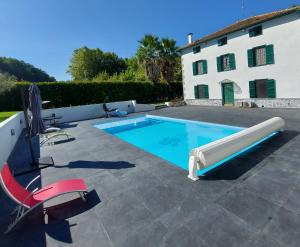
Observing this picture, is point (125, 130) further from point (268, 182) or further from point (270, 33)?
point (270, 33)

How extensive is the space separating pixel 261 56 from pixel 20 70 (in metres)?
59.6

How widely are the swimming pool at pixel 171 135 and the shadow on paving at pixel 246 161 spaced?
1.59m

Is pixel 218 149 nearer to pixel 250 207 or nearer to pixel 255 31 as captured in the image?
pixel 250 207

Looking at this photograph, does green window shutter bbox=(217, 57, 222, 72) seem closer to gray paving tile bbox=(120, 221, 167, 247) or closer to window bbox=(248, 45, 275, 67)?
window bbox=(248, 45, 275, 67)

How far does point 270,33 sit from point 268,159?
540 inches

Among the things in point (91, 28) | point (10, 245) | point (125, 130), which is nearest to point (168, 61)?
point (91, 28)

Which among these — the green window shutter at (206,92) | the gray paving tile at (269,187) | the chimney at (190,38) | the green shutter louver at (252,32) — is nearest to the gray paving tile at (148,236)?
the gray paving tile at (269,187)

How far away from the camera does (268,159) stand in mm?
5070

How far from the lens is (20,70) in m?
53.2

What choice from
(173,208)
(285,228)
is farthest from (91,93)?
(285,228)

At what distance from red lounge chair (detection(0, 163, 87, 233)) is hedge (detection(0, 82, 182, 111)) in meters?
14.3

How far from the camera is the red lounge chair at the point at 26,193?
3127 mm

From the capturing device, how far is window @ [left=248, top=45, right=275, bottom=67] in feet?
48.3

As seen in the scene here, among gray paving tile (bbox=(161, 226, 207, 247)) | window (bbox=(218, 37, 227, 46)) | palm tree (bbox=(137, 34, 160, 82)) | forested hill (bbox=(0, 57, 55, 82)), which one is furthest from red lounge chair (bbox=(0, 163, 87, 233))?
forested hill (bbox=(0, 57, 55, 82))
